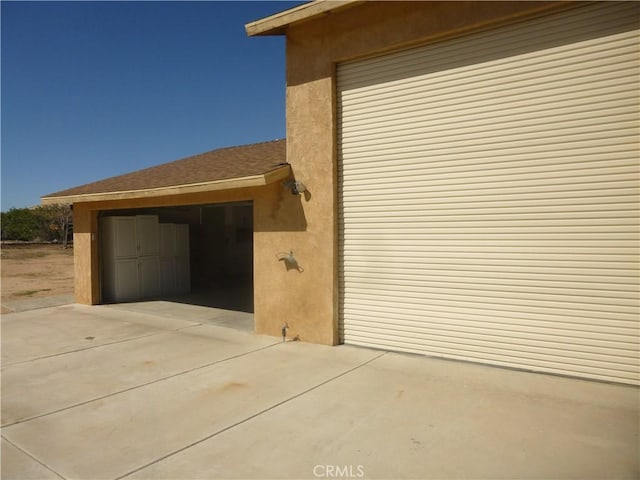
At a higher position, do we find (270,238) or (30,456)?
(270,238)

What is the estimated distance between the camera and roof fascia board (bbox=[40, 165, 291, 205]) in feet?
24.8

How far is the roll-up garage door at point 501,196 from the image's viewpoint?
18.0 ft

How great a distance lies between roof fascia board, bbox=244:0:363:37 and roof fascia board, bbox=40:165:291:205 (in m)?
2.35

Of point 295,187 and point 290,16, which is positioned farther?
point 295,187

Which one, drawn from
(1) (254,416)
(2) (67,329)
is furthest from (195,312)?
(1) (254,416)

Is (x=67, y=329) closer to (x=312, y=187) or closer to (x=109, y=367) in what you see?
(x=109, y=367)

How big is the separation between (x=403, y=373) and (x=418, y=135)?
11.3 feet

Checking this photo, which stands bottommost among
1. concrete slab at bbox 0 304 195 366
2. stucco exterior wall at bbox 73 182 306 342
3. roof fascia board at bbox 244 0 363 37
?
concrete slab at bbox 0 304 195 366

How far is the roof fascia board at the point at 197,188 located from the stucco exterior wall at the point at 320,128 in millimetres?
492

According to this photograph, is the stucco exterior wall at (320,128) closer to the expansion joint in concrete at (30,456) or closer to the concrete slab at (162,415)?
the concrete slab at (162,415)

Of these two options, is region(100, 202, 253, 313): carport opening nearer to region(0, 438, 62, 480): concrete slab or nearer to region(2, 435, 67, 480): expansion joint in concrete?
region(2, 435, 67, 480): expansion joint in concrete

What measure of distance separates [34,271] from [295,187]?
2004 centimetres

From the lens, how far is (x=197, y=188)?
27.9 feet

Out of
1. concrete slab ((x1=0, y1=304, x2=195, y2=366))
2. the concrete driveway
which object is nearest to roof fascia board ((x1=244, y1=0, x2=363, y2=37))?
the concrete driveway
